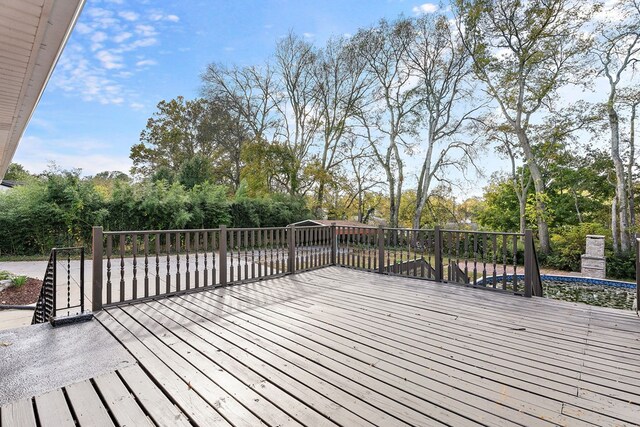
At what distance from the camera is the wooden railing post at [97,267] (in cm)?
306

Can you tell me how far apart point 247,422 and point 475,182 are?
592 inches

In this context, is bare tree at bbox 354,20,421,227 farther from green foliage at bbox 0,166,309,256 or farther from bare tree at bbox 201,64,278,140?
green foliage at bbox 0,166,309,256

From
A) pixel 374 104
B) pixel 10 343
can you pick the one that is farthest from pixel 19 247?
pixel 374 104

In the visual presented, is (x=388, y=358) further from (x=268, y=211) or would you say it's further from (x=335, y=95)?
(x=335, y=95)

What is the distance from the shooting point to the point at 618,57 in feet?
33.4

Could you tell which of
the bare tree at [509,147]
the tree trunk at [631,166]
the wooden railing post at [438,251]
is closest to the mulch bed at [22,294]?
the wooden railing post at [438,251]

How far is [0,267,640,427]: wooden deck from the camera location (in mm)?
1564

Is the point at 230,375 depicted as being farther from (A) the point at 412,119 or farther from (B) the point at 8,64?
(A) the point at 412,119

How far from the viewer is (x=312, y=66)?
15578mm

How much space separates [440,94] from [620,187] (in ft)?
24.4

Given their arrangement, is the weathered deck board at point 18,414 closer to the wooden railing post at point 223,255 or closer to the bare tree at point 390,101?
the wooden railing post at point 223,255

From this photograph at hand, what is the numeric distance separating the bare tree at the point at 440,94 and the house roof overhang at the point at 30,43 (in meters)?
13.8

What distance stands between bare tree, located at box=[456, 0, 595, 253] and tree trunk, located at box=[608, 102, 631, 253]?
1.90 meters

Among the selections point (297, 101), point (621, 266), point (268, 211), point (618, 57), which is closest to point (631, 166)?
point (621, 266)
